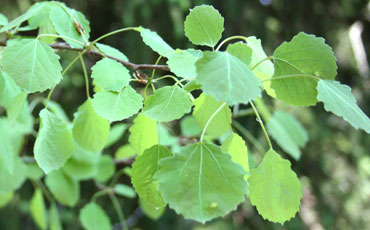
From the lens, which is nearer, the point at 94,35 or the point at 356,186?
the point at 356,186

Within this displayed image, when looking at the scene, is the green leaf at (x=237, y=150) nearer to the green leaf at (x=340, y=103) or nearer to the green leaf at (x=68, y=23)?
the green leaf at (x=340, y=103)

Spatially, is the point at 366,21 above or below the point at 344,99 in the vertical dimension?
below

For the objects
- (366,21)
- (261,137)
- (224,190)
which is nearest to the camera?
(224,190)

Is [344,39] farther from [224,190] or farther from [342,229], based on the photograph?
[224,190]

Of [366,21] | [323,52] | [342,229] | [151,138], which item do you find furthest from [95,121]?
[366,21]

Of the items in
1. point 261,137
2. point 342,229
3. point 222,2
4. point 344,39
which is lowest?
point 342,229

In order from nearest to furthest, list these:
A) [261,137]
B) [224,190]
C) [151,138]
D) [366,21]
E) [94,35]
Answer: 1. [224,190]
2. [151,138]
3. [261,137]
4. [366,21]
5. [94,35]

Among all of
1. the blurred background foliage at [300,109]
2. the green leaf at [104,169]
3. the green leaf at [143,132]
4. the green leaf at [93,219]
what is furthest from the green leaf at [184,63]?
the blurred background foliage at [300,109]
